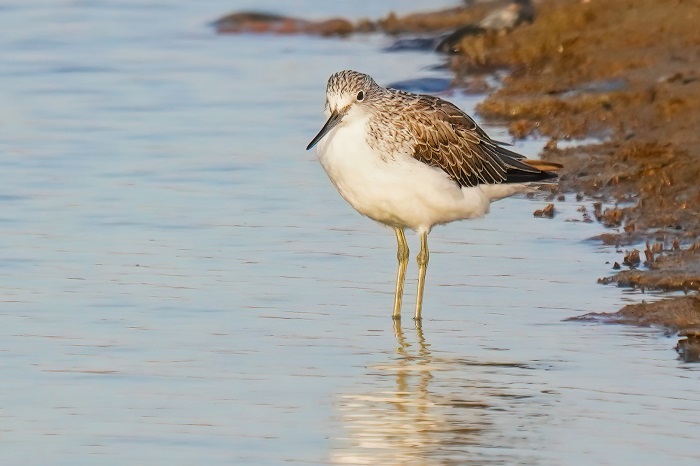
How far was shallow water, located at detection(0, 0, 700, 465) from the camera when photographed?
21.4 feet

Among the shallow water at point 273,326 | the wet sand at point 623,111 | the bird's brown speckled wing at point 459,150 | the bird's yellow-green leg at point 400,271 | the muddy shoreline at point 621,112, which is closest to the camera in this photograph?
the shallow water at point 273,326

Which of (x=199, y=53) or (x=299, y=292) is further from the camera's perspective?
(x=199, y=53)

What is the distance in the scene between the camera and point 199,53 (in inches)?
745

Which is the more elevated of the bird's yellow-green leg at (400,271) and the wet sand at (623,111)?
the wet sand at (623,111)

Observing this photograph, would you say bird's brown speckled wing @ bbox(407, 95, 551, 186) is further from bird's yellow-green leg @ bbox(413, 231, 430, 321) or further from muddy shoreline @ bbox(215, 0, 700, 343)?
muddy shoreline @ bbox(215, 0, 700, 343)

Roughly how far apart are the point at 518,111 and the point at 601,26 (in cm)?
233

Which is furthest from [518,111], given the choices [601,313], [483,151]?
Answer: [601,313]

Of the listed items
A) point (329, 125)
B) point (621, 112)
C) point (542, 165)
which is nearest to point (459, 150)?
point (542, 165)

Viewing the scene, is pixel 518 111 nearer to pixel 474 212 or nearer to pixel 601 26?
pixel 601 26

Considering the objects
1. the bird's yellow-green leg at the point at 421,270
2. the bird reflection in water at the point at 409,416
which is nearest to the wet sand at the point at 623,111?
the bird's yellow-green leg at the point at 421,270

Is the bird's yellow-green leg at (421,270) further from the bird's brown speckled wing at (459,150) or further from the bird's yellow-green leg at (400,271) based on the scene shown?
the bird's brown speckled wing at (459,150)

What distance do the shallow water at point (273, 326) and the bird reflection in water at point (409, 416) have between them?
0.01 meters

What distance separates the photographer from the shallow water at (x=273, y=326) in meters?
6.52

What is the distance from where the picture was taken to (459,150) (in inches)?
362
